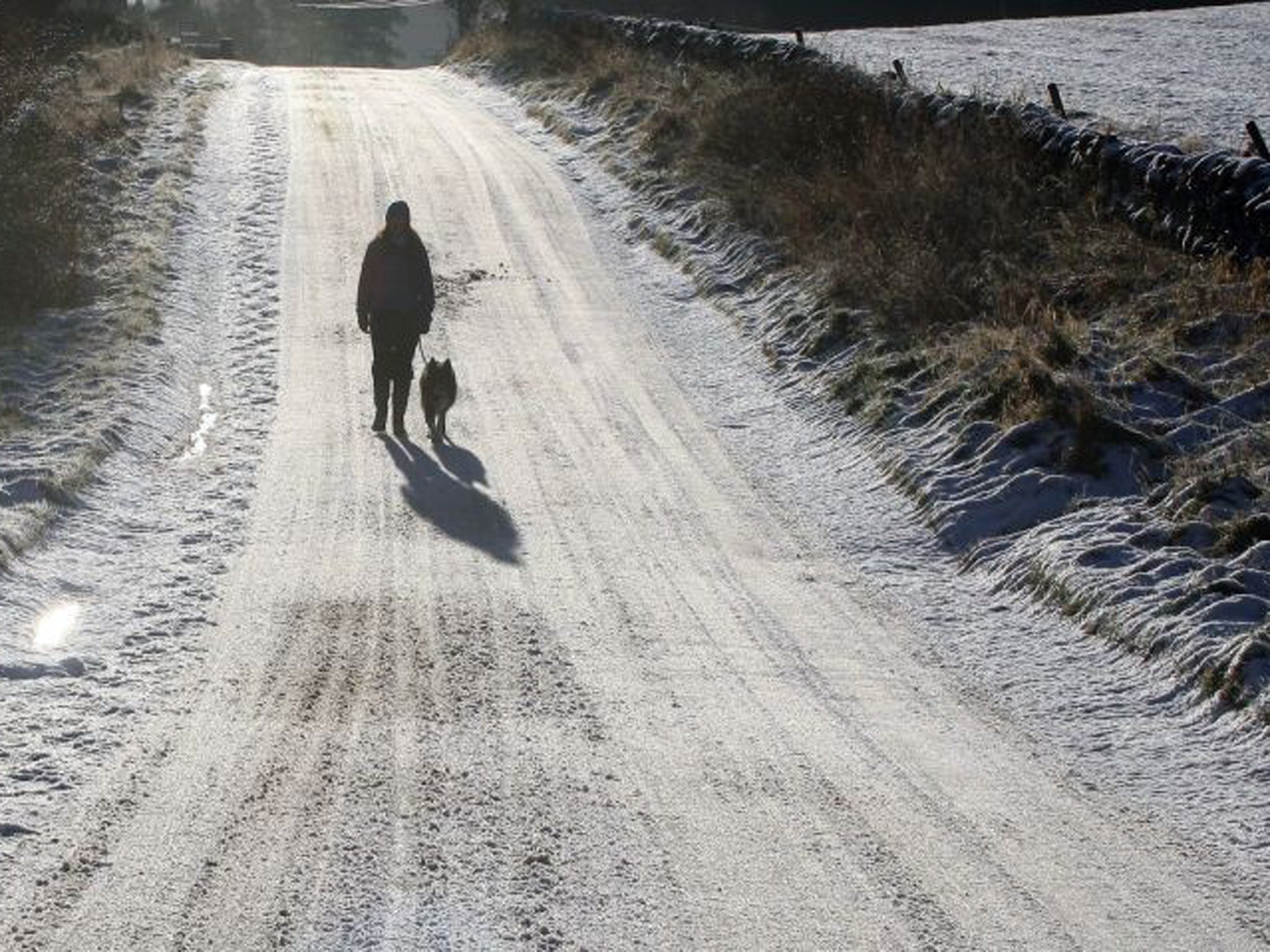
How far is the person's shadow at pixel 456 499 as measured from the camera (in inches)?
464

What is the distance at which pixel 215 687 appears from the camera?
8.80 metres

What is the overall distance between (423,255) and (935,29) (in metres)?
30.6

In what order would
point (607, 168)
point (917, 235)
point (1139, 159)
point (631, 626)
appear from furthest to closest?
point (607, 168) < point (917, 235) < point (1139, 159) < point (631, 626)

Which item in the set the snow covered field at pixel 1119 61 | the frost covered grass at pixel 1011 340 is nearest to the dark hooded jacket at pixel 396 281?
the frost covered grass at pixel 1011 340

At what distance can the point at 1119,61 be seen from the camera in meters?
33.7

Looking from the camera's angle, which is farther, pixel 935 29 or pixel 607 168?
pixel 935 29

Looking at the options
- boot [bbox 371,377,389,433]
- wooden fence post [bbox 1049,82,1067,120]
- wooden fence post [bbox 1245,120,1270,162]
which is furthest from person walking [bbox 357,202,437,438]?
wooden fence post [bbox 1049,82,1067,120]

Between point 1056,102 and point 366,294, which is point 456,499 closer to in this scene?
point 366,294

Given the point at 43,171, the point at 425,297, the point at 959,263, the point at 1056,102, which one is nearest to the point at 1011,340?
the point at 959,263

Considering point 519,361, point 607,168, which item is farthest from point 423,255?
point 607,168

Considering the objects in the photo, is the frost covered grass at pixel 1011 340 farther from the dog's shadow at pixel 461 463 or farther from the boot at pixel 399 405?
the boot at pixel 399 405

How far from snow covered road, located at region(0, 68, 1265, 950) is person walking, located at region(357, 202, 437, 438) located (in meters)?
0.45

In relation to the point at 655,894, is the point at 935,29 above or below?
above

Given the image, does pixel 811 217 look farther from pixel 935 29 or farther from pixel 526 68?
pixel 935 29
